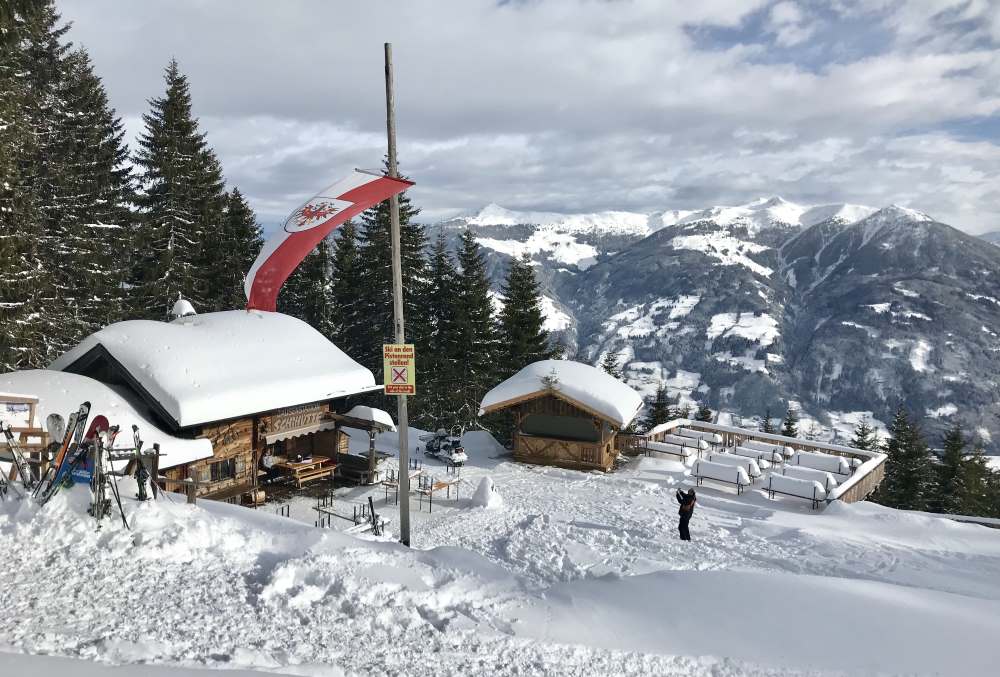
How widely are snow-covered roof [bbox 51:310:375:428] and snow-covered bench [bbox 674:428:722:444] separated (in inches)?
661

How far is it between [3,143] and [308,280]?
76.5 feet

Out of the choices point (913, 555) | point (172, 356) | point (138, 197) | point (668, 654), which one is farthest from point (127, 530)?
point (138, 197)

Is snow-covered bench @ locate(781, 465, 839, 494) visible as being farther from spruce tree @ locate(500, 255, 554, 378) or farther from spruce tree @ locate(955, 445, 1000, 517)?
spruce tree @ locate(955, 445, 1000, 517)

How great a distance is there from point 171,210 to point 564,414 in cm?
2362

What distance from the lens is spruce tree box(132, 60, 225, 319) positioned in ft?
103

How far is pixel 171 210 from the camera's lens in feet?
104

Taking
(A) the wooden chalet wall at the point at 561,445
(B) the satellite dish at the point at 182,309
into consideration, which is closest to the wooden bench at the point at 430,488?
(A) the wooden chalet wall at the point at 561,445

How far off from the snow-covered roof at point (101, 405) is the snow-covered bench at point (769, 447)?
2339cm

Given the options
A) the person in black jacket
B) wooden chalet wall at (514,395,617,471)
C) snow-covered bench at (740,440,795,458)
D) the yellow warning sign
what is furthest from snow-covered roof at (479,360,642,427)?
the yellow warning sign

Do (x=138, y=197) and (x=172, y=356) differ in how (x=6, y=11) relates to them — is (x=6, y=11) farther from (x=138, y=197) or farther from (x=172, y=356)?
(x=138, y=197)

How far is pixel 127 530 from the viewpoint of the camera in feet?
29.8

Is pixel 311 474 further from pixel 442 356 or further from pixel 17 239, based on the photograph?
pixel 442 356

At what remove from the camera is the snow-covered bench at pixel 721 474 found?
73.8ft

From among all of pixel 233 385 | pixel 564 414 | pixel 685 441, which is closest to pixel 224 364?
pixel 233 385
